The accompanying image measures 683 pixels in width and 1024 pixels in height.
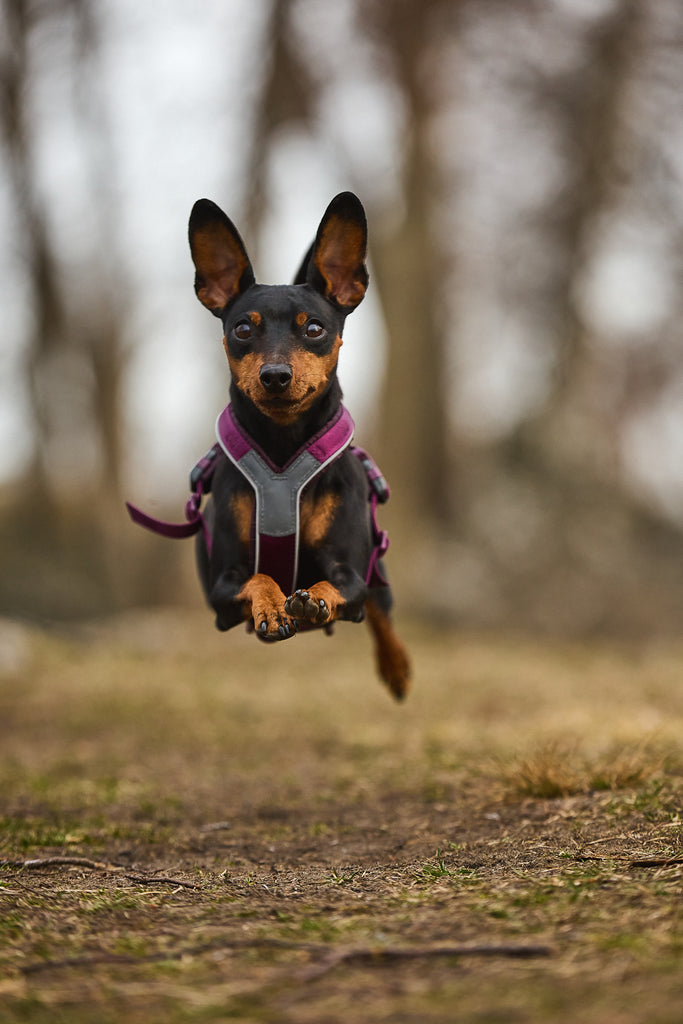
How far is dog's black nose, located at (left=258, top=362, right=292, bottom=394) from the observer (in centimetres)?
342

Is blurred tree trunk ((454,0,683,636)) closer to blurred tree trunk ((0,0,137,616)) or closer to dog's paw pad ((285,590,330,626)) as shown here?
blurred tree trunk ((0,0,137,616))

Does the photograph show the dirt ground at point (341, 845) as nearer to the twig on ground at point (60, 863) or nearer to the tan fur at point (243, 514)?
the twig on ground at point (60, 863)

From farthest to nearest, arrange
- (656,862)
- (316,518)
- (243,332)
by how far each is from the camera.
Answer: (316,518) < (243,332) < (656,862)

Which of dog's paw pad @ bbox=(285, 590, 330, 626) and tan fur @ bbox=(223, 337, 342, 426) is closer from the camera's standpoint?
dog's paw pad @ bbox=(285, 590, 330, 626)

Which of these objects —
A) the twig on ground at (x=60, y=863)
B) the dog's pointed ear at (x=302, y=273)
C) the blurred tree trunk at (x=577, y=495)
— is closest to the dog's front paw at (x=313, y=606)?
the twig on ground at (x=60, y=863)

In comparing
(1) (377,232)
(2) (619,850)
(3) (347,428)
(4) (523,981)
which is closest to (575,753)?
(2) (619,850)

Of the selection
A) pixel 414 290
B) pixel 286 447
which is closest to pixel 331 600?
pixel 286 447

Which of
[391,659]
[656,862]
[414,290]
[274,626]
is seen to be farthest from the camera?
[414,290]

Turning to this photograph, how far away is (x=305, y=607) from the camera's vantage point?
3379 mm

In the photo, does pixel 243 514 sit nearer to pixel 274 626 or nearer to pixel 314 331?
pixel 274 626

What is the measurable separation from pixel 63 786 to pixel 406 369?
8776 millimetres

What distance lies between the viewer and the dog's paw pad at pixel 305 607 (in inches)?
133

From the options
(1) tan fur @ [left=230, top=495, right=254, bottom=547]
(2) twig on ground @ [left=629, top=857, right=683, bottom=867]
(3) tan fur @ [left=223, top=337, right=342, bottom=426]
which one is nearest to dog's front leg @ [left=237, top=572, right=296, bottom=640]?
(1) tan fur @ [left=230, top=495, right=254, bottom=547]

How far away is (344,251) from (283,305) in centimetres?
41
